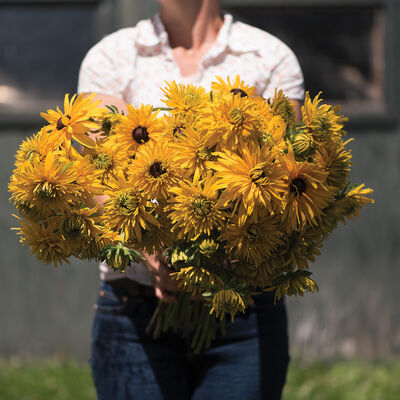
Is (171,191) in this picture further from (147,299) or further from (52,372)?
(52,372)

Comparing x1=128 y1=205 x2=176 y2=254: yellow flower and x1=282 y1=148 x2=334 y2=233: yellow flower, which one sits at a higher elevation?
x1=282 y1=148 x2=334 y2=233: yellow flower

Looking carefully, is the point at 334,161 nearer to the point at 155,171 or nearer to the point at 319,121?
the point at 319,121

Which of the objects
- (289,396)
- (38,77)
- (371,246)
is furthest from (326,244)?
(38,77)

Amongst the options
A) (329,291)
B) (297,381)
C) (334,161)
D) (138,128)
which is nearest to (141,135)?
(138,128)

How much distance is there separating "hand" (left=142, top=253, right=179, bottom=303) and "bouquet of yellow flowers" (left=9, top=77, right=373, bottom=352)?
0.15m

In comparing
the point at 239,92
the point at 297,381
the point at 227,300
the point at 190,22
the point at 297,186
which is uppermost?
the point at 190,22

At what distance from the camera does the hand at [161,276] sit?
1.48 meters

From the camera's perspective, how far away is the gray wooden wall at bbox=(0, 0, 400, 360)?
396 cm

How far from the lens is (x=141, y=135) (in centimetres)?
128

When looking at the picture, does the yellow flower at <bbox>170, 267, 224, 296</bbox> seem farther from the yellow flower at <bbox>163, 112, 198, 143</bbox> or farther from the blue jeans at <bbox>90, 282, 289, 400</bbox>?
the blue jeans at <bbox>90, 282, 289, 400</bbox>

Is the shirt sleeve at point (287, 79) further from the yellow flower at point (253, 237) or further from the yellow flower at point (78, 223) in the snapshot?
the yellow flower at point (78, 223)

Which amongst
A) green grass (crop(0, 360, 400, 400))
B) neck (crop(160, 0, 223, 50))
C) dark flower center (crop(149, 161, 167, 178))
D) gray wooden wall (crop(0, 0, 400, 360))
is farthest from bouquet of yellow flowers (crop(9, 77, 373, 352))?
gray wooden wall (crop(0, 0, 400, 360))

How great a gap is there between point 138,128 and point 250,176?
295 millimetres

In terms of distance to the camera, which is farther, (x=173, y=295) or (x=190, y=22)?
(x=190, y=22)
